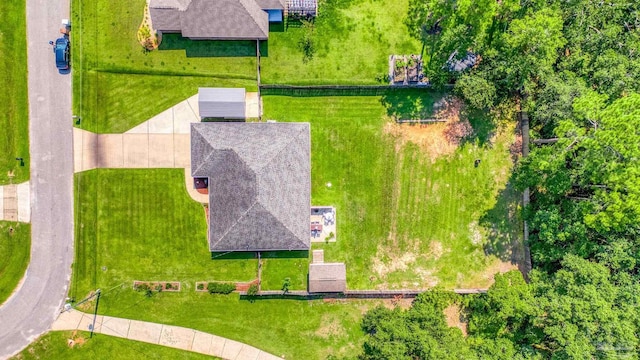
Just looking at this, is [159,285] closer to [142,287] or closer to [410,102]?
[142,287]

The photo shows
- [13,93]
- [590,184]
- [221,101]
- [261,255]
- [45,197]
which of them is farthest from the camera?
[261,255]

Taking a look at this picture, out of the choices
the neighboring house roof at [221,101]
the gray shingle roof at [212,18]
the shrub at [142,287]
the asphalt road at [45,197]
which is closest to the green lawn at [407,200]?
the neighboring house roof at [221,101]

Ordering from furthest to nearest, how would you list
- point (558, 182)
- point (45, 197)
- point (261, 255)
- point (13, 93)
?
point (261, 255) < point (45, 197) < point (13, 93) < point (558, 182)

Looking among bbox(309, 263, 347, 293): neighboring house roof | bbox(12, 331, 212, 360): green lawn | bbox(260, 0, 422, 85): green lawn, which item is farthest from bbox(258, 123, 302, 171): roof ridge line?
bbox(12, 331, 212, 360): green lawn

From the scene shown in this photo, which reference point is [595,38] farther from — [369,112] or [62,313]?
[62,313]

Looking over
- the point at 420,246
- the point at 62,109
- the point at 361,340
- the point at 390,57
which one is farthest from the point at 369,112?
the point at 62,109

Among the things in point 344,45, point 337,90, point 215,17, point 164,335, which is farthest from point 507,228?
point 164,335
